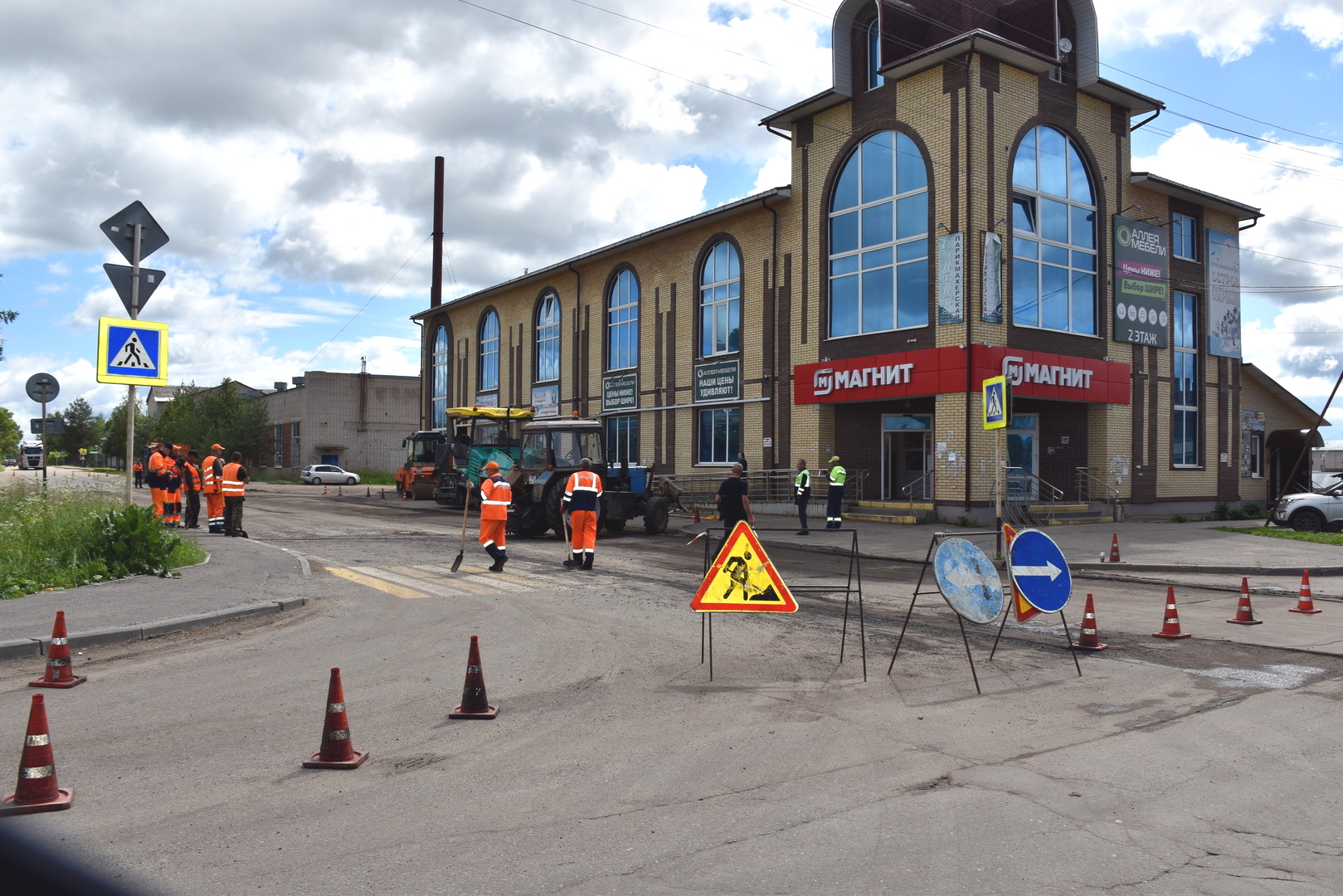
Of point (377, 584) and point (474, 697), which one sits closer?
point (474, 697)

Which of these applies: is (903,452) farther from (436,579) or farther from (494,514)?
(436,579)

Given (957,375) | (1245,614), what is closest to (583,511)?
(1245,614)

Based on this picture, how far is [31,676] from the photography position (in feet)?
24.5

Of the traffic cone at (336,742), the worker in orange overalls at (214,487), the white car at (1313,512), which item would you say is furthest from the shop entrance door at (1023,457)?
the traffic cone at (336,742)

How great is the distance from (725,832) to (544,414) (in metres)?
37.4

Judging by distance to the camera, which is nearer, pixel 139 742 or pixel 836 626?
pixel 139 742

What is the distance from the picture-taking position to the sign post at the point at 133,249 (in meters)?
11.6

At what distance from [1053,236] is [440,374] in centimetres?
3507

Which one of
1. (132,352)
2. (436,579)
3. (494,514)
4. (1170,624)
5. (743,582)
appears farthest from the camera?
(494,514)

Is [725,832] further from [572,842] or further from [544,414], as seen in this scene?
[544,414]

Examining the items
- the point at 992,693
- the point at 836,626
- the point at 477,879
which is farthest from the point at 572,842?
the point at 836,626

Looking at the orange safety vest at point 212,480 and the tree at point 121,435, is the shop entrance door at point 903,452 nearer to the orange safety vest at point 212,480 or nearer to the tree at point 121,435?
the orange safety vest at point 212,480

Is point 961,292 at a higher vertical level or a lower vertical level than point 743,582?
higher

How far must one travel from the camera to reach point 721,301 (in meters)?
32.3
